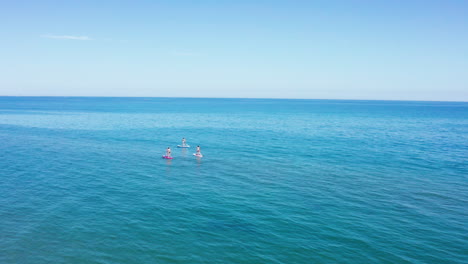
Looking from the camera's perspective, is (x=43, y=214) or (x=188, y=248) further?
(x=43, y=214)

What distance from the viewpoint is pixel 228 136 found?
86438mm

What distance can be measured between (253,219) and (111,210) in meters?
15.2

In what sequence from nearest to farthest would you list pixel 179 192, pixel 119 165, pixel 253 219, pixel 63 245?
pixel 63 245, pixel 253 219, pixel 179 192, pixel 119 165

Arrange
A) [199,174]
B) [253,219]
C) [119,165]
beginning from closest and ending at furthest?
[253,219]
[199,174]
[119,165]

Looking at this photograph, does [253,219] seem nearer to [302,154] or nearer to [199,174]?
[199,174]

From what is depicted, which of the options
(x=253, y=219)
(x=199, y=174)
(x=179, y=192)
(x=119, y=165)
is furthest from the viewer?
(x=119, y=165)

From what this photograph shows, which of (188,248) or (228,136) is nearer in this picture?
(188,248)

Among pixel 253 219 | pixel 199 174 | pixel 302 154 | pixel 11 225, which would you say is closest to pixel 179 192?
pixel 199 174

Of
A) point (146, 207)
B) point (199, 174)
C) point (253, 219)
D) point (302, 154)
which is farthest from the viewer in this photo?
point (302, 154)

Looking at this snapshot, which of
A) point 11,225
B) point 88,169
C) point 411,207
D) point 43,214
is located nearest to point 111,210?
point 43,214

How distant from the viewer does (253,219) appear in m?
30.5

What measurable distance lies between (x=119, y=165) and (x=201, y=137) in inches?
1421

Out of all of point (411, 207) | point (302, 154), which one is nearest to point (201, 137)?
point (302, 154)

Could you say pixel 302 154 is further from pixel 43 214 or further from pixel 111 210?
pixel 43 214
